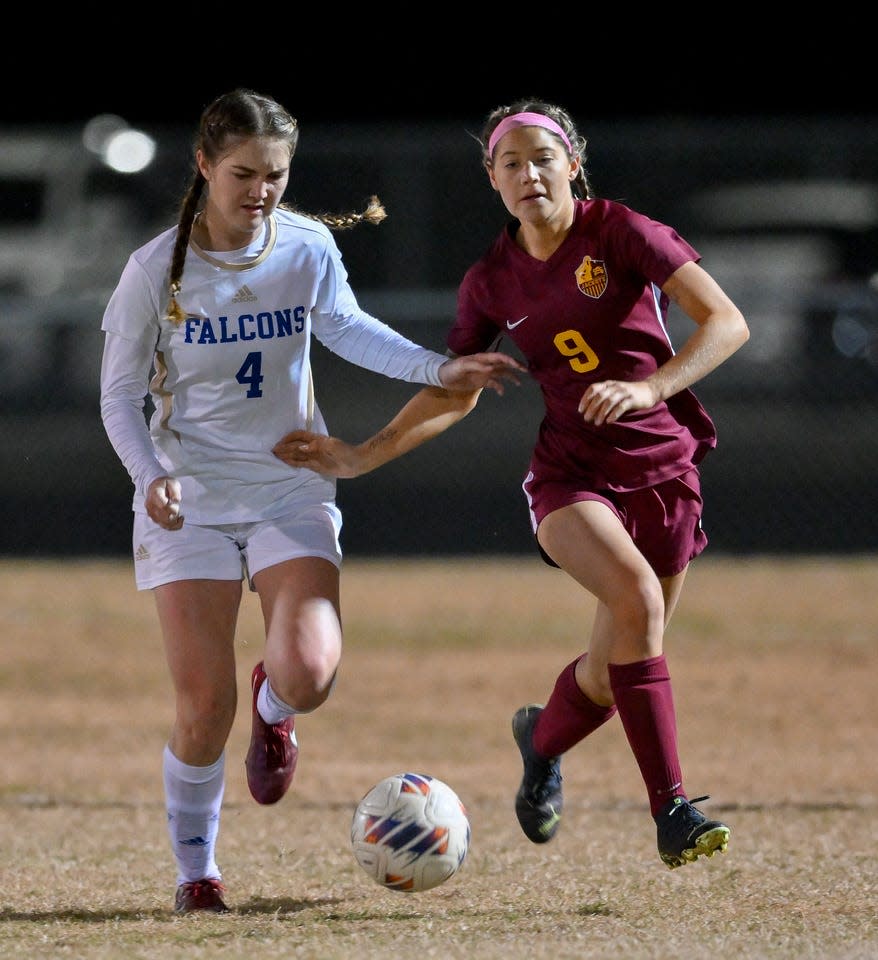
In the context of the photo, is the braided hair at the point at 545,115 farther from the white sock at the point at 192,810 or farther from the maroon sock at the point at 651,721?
the white sock at the point at 192,810


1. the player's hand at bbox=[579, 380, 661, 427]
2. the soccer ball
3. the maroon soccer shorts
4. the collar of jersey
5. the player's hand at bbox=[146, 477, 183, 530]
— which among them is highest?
the collar of jersey

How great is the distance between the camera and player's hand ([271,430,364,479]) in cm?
432

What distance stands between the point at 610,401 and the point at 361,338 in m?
0.91

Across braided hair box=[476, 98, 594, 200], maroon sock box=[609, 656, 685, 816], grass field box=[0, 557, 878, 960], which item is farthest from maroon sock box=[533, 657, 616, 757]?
braided hair box=[476, 98, 594, 200]

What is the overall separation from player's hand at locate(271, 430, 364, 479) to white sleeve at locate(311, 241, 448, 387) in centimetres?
25

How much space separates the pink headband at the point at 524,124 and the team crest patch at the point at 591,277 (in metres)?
0.35

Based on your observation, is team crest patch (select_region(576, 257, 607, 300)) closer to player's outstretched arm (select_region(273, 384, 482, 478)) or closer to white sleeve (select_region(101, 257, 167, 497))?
player's outstretched arm (select_region(273, 384, 482, 478))

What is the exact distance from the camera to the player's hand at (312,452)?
4.32 meters

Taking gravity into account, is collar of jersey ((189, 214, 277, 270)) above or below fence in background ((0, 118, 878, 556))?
above

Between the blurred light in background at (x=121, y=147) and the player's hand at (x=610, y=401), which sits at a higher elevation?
the blurred light in background at (x=121, y=147)

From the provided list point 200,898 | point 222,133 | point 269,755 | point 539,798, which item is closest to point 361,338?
point 222,133

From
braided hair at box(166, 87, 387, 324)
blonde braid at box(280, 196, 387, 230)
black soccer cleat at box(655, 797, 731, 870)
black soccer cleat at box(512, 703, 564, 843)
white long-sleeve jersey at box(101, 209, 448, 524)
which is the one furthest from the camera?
black soccer cleat at box(512, 703, 564, 843)

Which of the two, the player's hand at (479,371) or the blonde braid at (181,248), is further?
the player's hand at (479,371)

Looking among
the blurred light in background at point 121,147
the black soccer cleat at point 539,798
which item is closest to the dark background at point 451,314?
the blurred light in background at point 121,147
